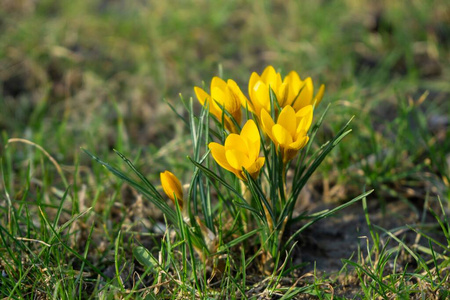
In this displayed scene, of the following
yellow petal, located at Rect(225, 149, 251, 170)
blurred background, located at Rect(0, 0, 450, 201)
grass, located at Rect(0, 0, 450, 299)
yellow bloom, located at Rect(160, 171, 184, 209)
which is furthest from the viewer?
blurred background, located at Rect(0, 0, 450, 201)

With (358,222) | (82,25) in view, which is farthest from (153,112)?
(358,222)

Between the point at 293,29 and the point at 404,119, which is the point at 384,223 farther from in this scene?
the point at 293,29

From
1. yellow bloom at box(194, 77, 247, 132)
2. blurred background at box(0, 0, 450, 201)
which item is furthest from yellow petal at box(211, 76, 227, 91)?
blurred background at box(0, 0, 450, 201)

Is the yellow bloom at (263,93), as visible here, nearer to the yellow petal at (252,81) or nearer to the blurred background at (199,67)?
the yellow petal at (252,81)

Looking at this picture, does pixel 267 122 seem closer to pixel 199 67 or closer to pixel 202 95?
pixel 202 95

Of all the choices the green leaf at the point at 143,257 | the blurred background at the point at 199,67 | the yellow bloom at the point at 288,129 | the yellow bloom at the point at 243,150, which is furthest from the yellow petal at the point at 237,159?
the blurred background at the point at 199,67

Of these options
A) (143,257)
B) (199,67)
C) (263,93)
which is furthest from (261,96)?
(199,67)

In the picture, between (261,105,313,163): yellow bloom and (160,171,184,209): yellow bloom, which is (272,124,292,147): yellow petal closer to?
(261,105,313,163): yellow bloom
